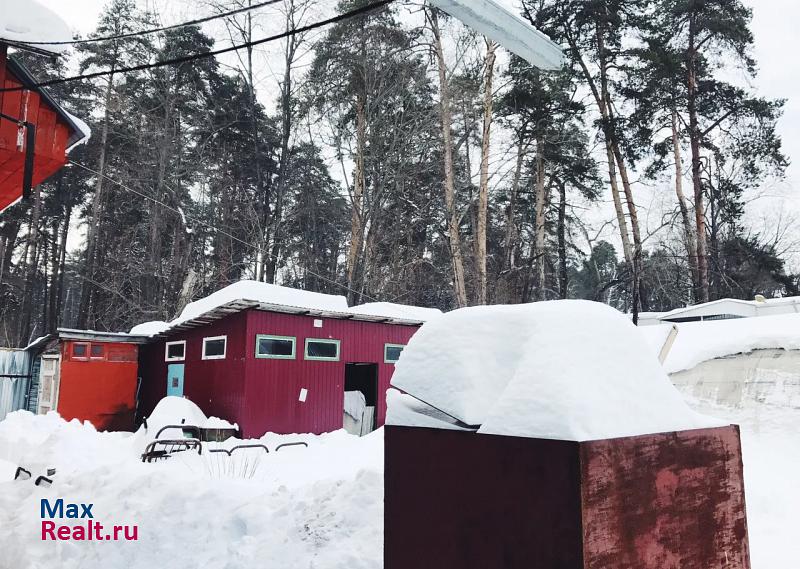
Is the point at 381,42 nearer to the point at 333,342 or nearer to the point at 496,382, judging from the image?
the point at 333,342

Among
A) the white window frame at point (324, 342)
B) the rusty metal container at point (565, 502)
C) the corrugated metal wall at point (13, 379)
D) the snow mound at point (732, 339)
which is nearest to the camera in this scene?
the rusty metal container at point (565, 502)

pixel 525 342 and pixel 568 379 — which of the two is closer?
pixel 568 379

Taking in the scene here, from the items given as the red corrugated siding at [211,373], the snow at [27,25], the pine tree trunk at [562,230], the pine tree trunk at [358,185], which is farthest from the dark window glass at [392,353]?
the pine tree trunk at [562,230]

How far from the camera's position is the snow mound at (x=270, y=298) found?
12.3 metres

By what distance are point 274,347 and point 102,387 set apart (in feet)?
18.0

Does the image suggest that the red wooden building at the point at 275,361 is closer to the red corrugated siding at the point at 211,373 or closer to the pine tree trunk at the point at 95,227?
the red corrugated siding at the point at 211,373

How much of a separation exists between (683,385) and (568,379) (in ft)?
24.5

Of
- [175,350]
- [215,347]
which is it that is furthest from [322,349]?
[175,350]

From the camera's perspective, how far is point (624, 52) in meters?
19.1

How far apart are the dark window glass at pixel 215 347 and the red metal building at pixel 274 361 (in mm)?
23

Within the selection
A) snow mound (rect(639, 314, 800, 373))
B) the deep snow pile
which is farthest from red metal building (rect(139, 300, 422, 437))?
snow mound (rect(639, 314, 800, 373))

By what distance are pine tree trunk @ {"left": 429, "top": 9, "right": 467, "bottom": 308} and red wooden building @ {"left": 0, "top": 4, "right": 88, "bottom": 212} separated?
35.7ft

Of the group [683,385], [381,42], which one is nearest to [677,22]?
[381,42]

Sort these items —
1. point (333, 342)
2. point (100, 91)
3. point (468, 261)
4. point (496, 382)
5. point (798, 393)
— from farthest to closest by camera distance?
point (100, 91), point (468, 261), point (333, 342), point (798, 393), point (496, 382)
